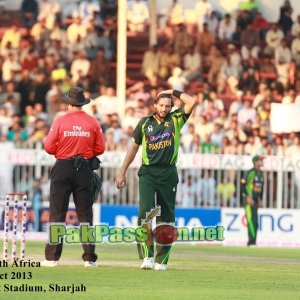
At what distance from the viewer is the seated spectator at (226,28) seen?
118 feet

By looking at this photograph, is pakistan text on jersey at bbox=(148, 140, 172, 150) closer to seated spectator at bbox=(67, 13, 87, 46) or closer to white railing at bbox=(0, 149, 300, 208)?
white railing at bbox=(0, 149, 300, 208)

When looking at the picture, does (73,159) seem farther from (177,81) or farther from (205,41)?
(205,41)

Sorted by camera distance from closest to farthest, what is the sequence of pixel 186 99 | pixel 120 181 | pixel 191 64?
pixel 186 99 → pixel 120 181 → pixel 191 64

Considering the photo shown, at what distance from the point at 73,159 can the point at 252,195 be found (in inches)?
409

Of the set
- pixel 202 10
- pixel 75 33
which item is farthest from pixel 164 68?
pixel 202 10

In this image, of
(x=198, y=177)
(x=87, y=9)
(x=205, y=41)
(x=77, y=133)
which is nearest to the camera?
(x=77, y=133)

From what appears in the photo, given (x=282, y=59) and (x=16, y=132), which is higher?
(x=282, y=59)

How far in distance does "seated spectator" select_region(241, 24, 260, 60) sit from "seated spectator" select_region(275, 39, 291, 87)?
58 cm

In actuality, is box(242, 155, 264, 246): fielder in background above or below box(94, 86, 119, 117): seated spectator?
below

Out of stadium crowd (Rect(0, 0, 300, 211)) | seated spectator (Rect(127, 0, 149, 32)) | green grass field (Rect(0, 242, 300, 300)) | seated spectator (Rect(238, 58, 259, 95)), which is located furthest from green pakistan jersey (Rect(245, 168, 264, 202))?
seated spectator (Rect(127, 0, 149, 32))

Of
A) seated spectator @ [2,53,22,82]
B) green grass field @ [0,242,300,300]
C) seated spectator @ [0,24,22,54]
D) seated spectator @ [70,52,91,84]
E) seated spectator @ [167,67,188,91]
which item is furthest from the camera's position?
seated spectator @ [0,24,22,54]

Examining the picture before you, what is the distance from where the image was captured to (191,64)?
34344 millimetres

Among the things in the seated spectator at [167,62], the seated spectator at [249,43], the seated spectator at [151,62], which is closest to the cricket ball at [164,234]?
the seated spectator at [167,62]

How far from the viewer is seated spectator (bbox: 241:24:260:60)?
1383 inches
